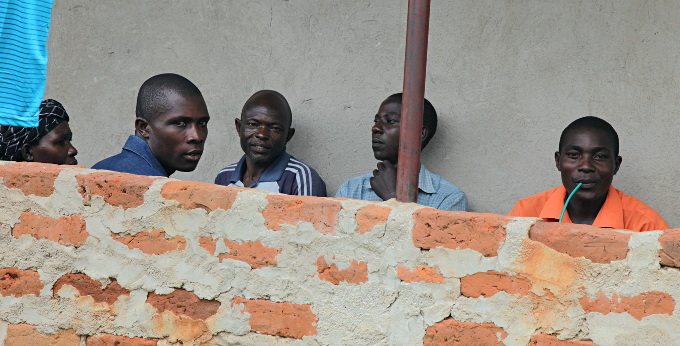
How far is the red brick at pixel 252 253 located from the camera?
8.22ft

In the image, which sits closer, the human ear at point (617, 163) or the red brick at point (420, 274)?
the red brick at point (420, 274)

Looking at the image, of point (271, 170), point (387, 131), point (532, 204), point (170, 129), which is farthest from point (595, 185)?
point (170, 129)

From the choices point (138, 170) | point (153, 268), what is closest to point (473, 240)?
point (153, 268)

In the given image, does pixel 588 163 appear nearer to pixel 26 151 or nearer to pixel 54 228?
pixel 54 228

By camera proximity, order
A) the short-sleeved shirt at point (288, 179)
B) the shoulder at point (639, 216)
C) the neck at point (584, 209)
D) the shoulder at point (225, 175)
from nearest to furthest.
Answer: the shoulder at point (639, 216) < the neck at point (584, 209) < the short-sleeved shirt at point (288, 179) < the shoulder at point (225, 175)

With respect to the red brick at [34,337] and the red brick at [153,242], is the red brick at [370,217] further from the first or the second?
the red brick at [34,337]

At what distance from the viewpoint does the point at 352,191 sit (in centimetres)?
409

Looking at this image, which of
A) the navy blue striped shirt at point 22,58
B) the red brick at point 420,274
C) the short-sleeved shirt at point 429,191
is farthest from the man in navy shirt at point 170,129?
the red brick at point 420,274

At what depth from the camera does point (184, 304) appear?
102 inches

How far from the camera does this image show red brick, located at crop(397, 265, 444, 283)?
2289 mm

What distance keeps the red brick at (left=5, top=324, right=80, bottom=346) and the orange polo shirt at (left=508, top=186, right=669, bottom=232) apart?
218cm

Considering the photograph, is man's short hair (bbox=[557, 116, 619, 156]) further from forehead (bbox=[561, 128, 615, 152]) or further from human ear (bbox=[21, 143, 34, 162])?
human ear (bbox=[21, 143, 34, 162])

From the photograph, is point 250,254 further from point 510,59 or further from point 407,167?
point 510,59

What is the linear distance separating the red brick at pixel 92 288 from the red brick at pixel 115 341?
0.43ft
